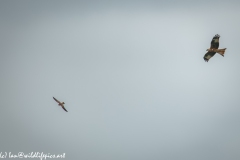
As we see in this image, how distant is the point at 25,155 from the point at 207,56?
16.0 metres

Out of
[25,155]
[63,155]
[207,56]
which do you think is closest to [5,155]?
[25,155]

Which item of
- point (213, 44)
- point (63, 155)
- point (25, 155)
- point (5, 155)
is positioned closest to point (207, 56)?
point (213, 44)

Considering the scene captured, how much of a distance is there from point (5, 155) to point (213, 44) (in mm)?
18017

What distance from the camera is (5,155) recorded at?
17188mm

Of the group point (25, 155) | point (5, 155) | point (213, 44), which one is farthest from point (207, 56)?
point (5, 155)

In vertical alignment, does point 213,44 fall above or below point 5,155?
above

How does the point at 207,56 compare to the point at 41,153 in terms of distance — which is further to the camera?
the point at 41,153

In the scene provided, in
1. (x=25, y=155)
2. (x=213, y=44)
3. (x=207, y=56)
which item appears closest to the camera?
(x=213, y=44)

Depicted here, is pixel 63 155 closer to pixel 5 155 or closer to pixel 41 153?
pixel 41 153

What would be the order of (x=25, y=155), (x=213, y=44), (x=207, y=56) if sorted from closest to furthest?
1. (x=213, y=44)
2. (x=207, y=56)
3. (x=25, y=155)

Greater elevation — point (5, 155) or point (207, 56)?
point (207, 56)

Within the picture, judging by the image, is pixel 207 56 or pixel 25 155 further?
pixel 25 155

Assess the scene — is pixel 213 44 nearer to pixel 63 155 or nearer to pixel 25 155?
pixel 63 155

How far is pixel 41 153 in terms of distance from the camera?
17359mm
